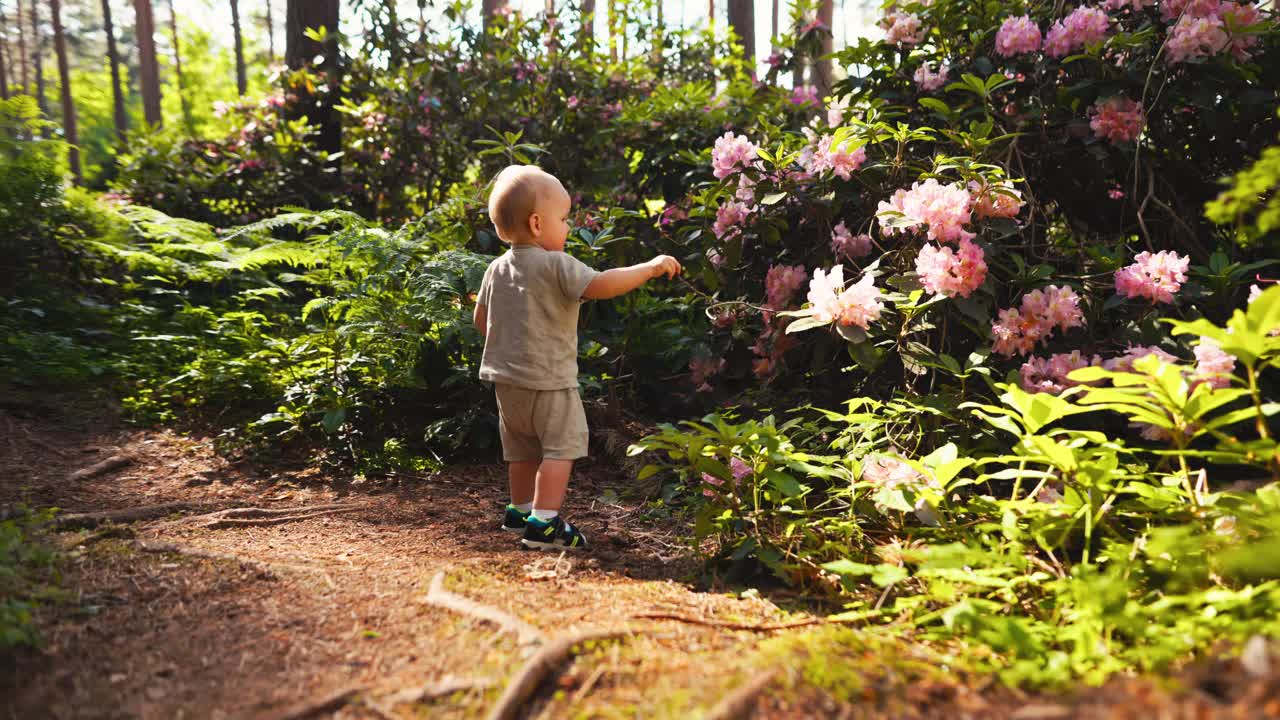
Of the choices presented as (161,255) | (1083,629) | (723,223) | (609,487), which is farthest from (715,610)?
(161,255)

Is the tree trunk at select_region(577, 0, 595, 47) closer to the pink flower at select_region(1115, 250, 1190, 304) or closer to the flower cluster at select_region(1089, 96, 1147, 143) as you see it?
the flower cluster at select_region(1089, 96, 1147, 143)

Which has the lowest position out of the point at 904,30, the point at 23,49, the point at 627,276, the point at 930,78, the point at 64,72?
the point at 627,276

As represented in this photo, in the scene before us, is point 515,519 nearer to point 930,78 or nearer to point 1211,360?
point 1211,360

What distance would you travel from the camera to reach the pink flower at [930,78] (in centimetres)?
382

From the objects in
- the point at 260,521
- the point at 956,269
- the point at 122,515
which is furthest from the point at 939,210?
the point at 122,515

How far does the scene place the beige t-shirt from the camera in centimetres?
292

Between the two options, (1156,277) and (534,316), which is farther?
(534,316)

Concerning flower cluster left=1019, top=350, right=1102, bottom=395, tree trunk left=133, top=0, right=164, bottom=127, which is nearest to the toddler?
flower cluster left=1019, top=350, right=1102, bottom=395

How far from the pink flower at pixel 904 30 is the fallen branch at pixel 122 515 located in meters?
3.99

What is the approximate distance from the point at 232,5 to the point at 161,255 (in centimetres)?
2386

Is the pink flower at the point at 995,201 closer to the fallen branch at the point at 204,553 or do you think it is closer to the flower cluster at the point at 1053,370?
the flower cluster at the point at 1053,370

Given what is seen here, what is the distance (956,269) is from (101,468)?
12.8ft

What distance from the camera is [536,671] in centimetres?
162

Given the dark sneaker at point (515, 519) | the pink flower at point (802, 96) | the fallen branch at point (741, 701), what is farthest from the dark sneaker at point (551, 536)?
the pink flower at point (802, 96)
